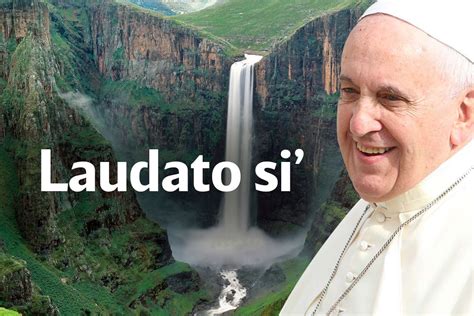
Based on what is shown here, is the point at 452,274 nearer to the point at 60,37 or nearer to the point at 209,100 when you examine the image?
the point at 209,100

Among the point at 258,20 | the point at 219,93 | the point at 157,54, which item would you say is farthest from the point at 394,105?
the point at 258,20

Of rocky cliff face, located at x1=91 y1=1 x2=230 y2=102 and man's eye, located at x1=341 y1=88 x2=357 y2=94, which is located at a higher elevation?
rocky cliff face, located at x1=91 y1=1 x2=230 y2=102

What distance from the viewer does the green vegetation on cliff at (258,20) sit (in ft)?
155

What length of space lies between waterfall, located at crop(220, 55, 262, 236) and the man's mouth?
4193 centimetres

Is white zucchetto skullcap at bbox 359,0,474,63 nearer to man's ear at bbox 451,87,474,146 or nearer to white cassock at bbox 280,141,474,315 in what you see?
man's ear at bbox 451,87,474,146

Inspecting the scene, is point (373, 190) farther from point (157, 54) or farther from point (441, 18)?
point (157, 54)

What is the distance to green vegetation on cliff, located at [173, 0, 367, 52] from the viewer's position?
47116mm

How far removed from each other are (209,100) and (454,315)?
43828 millimetres

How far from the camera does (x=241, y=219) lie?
43.3 metres

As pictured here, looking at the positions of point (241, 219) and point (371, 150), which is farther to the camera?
point (241, 219)

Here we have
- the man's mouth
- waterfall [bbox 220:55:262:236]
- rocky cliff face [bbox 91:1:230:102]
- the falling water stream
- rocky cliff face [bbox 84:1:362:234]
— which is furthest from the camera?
rocky cliff face [bbox 91:1:230:102]

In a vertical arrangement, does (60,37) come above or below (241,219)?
above

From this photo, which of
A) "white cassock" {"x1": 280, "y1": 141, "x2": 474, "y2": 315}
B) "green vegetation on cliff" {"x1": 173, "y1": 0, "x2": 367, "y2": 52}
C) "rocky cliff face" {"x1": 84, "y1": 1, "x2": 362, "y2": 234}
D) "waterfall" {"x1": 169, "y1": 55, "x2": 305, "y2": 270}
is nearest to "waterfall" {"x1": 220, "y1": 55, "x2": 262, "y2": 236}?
"waterfall" {"x1": 169, "y1": 55, "x2": 305, "y2": 270}

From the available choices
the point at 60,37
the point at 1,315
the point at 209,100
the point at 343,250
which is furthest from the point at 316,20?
the point at 343,250
